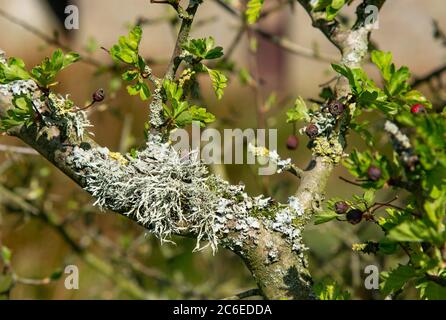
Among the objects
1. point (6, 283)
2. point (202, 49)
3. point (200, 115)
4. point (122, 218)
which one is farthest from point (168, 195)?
point (122, 218)

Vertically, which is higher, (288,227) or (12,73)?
(12,73)

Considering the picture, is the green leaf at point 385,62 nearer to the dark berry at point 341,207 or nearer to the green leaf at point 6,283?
the dark berry at point 341,207

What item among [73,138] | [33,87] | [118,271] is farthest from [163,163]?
[118,271]

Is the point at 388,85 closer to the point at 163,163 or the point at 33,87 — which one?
the point at 163,163

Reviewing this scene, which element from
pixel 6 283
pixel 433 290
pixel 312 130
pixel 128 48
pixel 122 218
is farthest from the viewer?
pixel 122 218

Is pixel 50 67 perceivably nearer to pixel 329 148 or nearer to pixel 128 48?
pixel 128 48

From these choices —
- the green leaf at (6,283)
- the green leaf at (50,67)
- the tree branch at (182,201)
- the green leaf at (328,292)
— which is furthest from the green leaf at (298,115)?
the green leaf at (6,283)

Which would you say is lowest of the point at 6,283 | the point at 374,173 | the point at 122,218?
the point at 374,173
